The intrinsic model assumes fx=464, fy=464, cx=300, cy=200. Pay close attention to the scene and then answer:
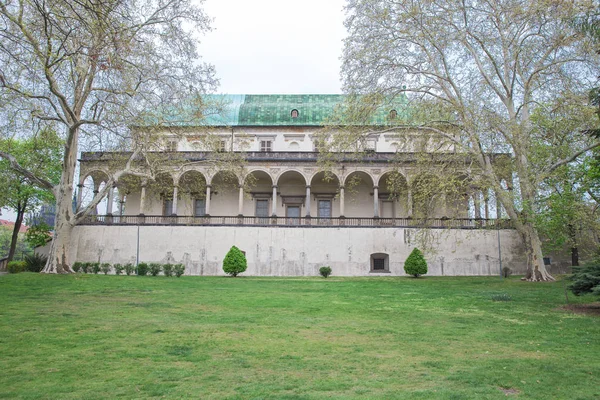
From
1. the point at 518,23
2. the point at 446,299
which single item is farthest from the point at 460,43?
the point at 446,299

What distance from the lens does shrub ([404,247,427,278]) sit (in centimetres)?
2838

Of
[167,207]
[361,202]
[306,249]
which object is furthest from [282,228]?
[167,207]

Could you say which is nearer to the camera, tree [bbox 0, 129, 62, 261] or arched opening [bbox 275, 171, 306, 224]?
A: tree [bbox 0, 129, 62, 261]

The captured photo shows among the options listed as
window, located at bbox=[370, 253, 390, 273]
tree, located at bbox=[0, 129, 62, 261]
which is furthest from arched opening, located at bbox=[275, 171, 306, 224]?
tree, located at bbox=[0, 129, 62, 261]

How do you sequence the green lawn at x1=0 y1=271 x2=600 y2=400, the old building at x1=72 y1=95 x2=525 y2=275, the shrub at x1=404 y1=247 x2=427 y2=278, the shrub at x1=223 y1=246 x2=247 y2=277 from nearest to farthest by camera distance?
the green lawn at x1=0 y1=271 x2=600 y2=400 → the shrub at x1=223 y1=246 x2=247 y2=277 → the shrub at x1=404 y1=247 x2=427 y2=278 → the old building at x1=72 y1=95 x2=525 y2=275

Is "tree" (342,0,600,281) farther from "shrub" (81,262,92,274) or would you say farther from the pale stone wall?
"shrub" (81,262,92,274)

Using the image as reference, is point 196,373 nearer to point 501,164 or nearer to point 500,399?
point 500,399

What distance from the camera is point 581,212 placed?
706 inches

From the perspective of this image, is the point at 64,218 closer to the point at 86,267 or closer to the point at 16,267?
the point at 86,267

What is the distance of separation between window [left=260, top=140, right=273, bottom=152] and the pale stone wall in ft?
28.2

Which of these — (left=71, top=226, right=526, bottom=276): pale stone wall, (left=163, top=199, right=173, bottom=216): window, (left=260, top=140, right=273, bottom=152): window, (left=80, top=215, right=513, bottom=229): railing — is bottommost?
(left=71, top=226, right=526, bottom=276): pale stone wall

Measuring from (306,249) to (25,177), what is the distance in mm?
Result: 19796

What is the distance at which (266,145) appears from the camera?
3853cm

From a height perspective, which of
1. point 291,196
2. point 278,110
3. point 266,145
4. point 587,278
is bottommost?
point 587,278
